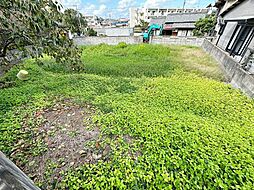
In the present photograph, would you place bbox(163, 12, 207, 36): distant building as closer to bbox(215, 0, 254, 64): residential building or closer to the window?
bbox(215, 0, 254, 64): residential building

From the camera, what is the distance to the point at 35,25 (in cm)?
176

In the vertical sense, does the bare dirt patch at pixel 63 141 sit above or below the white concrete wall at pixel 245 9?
below

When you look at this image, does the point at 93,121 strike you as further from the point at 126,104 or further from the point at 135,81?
the point at 135,81

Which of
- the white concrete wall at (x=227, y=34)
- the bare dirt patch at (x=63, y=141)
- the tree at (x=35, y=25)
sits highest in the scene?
the tree at (x=35, y=25)

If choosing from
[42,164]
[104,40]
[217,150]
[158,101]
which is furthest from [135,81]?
[104,40]

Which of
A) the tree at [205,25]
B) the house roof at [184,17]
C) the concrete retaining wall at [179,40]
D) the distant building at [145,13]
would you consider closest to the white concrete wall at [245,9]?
the concrete retaining wall at [179,40]

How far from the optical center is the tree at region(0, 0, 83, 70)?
169 cm

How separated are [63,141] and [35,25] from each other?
176cm

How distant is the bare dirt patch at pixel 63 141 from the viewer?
73.2 inches

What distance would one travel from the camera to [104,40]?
13.4m

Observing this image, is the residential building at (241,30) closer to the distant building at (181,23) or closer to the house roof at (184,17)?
the distant building at (181,23)

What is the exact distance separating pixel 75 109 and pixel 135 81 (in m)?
2.22

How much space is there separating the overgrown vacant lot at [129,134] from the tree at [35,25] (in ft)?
4.57

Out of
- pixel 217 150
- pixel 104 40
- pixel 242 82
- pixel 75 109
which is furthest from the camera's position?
pixel 104 40
